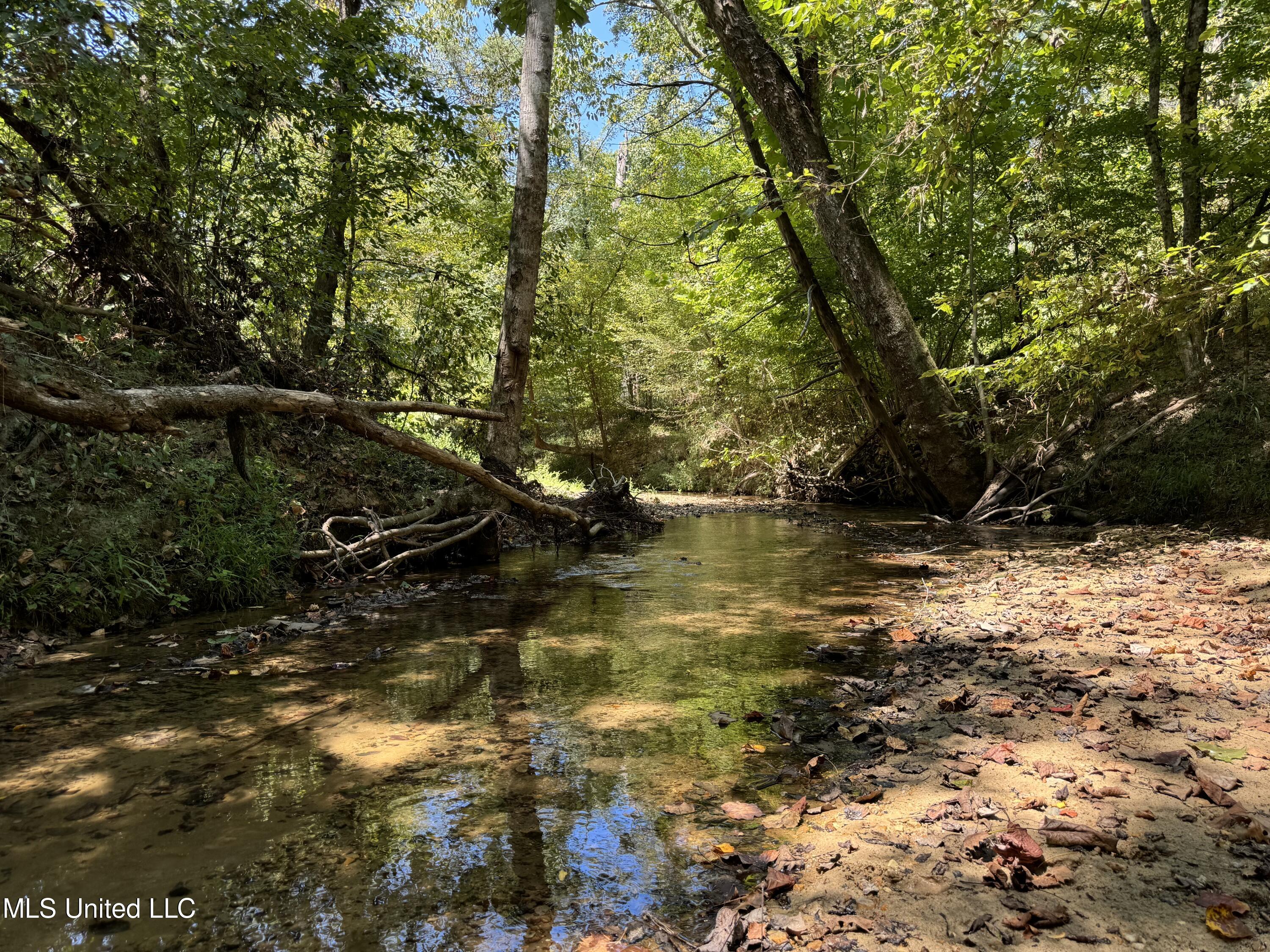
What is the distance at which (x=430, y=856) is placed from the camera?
190 cm

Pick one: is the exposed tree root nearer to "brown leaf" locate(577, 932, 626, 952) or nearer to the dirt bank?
the dirt bank

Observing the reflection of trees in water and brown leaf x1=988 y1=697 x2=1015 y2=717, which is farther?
brown leaf x1=988 y1=697 x2=1015 y2=717

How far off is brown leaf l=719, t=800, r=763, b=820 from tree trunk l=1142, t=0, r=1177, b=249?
9.67m

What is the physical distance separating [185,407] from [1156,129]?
10843 millimetres

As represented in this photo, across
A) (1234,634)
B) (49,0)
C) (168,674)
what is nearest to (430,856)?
(168,674)

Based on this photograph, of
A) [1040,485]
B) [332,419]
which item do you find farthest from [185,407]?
[1040,485]

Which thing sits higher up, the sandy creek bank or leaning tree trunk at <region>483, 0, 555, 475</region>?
leaning tree trunk at <region>483, 0, 555, 475</region>

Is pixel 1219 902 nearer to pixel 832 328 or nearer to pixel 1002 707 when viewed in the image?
pixel 1002 707

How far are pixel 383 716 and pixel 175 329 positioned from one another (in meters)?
5.55

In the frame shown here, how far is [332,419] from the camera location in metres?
4.76

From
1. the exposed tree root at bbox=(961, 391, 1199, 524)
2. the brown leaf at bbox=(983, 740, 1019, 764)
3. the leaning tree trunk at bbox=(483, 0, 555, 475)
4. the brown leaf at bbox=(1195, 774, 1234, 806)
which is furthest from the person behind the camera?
the exposed tree root at bbox=(961, 391, 1199, 524)

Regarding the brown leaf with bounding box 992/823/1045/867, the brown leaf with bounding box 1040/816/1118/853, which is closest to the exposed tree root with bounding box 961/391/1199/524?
the brown leaf with bounding box 1040/816/1118/853

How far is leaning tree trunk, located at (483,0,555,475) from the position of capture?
7570 millimetres

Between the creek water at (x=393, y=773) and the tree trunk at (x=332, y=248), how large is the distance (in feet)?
12.4
